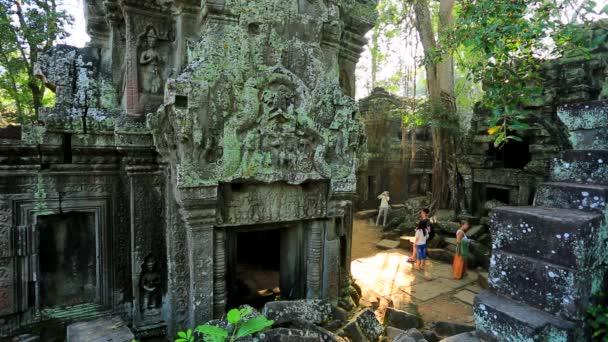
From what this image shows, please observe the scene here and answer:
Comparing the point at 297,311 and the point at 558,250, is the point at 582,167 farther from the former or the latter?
the point at 297,311

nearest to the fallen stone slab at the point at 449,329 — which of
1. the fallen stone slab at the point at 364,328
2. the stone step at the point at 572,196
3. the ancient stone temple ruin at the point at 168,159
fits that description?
the fallen stone slab at the point at 364,328

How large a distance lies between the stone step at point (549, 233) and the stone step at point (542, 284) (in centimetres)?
5

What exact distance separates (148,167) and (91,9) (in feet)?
9.03

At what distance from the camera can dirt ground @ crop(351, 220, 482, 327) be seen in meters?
6.53

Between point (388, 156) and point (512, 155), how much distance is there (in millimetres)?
6189

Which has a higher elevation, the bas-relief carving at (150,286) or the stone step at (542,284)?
the stone step at (542,284)

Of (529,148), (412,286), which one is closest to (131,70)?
(412,286)

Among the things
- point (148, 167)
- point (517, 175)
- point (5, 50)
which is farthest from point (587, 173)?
point (5, 50)

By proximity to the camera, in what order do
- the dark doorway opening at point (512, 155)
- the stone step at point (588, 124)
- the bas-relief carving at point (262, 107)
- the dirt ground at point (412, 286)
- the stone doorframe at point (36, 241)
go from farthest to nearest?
the dark doorway opening at point (512, 155), the dirt ground at point (412, 286), the stone doorframe at point (36, 241), the bas-relief carving at point (262, 107), the stone step at point (588, 124)

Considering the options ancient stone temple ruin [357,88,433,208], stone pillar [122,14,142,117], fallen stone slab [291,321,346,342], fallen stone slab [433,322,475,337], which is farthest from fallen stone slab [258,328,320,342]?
ancient stone temple ruin [357,88,433,208]

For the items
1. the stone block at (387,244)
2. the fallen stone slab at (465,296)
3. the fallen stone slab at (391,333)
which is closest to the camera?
the fallen stone slab at (391,333)

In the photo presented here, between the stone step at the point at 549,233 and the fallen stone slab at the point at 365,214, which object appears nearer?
the stone step at the point at 549,233

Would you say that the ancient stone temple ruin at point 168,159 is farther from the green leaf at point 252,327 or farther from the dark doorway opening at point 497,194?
the dark doorway opening at point 497,194

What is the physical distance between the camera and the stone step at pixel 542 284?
1.98 meters
